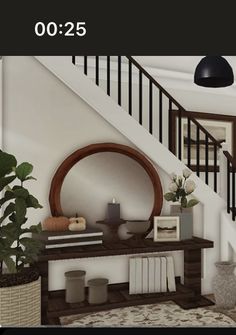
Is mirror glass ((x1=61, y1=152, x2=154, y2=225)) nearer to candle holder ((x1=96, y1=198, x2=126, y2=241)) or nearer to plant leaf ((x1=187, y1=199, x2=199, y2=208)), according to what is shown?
candle holder ((x1=96, y1=198, x2=126, y2=241))

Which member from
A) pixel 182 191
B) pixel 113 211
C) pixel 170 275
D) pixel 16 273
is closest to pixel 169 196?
pixel 182 191

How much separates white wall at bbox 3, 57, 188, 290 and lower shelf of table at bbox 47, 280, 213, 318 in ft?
0.32

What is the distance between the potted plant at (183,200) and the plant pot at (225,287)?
43 centimetres

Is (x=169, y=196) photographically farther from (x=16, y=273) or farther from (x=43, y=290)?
(x=16, y=273)

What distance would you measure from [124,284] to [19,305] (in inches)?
49.9

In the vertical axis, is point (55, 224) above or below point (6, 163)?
below

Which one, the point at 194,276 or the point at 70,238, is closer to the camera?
the point at 70,238

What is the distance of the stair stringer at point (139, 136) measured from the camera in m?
3.16

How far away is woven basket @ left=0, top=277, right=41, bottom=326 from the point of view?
7.33ft

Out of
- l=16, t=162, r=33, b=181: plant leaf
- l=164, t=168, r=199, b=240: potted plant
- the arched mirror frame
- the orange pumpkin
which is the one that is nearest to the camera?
l=16, t=162, r=33, b=181: plant leaf

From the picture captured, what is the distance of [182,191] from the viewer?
3.31 metres

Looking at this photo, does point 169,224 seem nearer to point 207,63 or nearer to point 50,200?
point 50,200

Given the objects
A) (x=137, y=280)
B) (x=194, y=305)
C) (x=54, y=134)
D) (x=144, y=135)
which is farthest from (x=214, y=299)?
(x=54, y=134)

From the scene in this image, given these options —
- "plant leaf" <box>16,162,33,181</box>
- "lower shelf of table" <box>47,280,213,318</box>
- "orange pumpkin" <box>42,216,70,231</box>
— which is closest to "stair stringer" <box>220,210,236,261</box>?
"lower shelf of table" <box>47,280,213,318</box>
